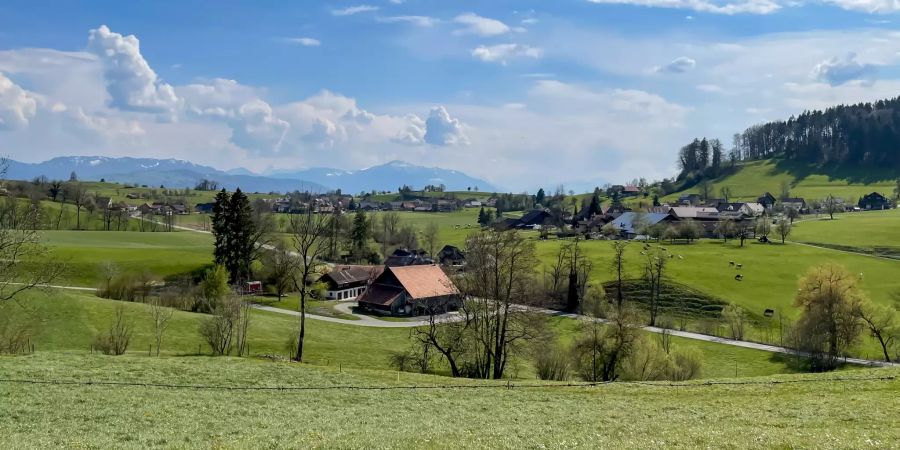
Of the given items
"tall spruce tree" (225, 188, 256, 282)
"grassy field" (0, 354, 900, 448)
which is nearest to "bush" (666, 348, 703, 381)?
"grassy field" (0, 354, 900, 448)

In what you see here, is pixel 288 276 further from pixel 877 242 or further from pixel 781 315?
pixel 877 242

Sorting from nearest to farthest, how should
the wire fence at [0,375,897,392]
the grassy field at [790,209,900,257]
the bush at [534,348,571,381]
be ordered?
the wire fence at [0,375,897,392]
the bush at [534,348,571,381]
the grassy field at [790,209,900,257]

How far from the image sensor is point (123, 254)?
11150 centimetres

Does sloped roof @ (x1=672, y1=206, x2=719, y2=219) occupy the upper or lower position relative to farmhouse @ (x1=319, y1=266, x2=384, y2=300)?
upper

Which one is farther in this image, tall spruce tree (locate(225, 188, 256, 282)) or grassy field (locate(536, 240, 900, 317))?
tall spruce tree (locate(225, 188, 256, 282))

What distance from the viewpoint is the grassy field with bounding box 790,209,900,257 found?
414 ft

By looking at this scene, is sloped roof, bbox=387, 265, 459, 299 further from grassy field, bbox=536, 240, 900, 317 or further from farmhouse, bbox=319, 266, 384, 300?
grassy field, bbox=536, 240, 900, 317

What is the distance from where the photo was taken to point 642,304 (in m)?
96.2

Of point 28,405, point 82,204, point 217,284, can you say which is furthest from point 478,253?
point 82,204

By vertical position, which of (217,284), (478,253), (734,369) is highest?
(478,253)

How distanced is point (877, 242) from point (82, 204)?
8618 inches

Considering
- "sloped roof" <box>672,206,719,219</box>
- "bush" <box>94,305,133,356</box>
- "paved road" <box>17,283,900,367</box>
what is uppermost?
"sloped roof" <box>672,206,719,219</box>

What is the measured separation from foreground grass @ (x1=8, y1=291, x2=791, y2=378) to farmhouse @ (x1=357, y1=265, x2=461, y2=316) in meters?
17.7

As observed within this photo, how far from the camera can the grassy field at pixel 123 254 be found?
9831 centimetres
